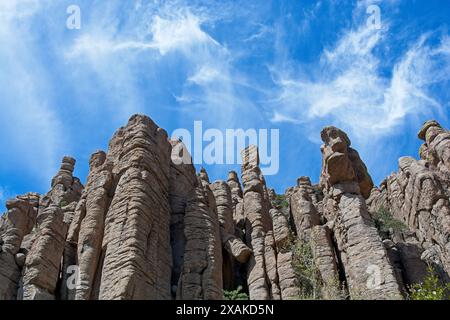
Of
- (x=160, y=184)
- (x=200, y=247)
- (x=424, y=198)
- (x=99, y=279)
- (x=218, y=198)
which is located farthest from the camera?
(x=218, y=198)

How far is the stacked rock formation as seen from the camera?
24.7m

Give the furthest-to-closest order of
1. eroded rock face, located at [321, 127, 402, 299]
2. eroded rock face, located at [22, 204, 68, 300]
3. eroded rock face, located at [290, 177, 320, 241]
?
eroded rock face, located at [290, 177, 320, 241], eroded rock face, located at [321, 127, 402, 299], eroded rock face, located at [22, 204, 68, 300]

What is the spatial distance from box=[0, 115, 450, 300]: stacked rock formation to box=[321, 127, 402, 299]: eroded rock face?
61 millimetres

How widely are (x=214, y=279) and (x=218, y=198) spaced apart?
39.2 feet

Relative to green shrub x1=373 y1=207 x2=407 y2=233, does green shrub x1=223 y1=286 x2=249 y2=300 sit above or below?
below

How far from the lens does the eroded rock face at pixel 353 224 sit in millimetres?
25128

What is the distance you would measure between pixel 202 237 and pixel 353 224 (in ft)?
25.8

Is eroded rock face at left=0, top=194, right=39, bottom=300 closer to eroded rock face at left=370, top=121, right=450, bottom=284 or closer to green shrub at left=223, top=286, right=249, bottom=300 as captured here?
green shrub at left=223, top=286, right=249, bottom=300

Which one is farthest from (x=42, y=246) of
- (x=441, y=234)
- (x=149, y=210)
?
(x=441, y=234)

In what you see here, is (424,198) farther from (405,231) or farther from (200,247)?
(200,247)

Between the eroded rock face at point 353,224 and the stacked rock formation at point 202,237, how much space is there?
0.06m

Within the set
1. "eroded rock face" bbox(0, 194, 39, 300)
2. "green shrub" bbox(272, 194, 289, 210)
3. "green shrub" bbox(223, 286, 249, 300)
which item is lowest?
"green shrub" bbox(223, 286, 249, 300)

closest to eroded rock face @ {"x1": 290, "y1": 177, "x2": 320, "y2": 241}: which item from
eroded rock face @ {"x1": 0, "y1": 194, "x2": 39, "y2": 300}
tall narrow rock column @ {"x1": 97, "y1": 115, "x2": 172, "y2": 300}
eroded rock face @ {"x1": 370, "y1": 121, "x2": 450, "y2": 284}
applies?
eroded rock face @ {"x1": 370, "y1": 121, "x2": 450, "y2": 284}

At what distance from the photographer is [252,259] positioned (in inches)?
1206
